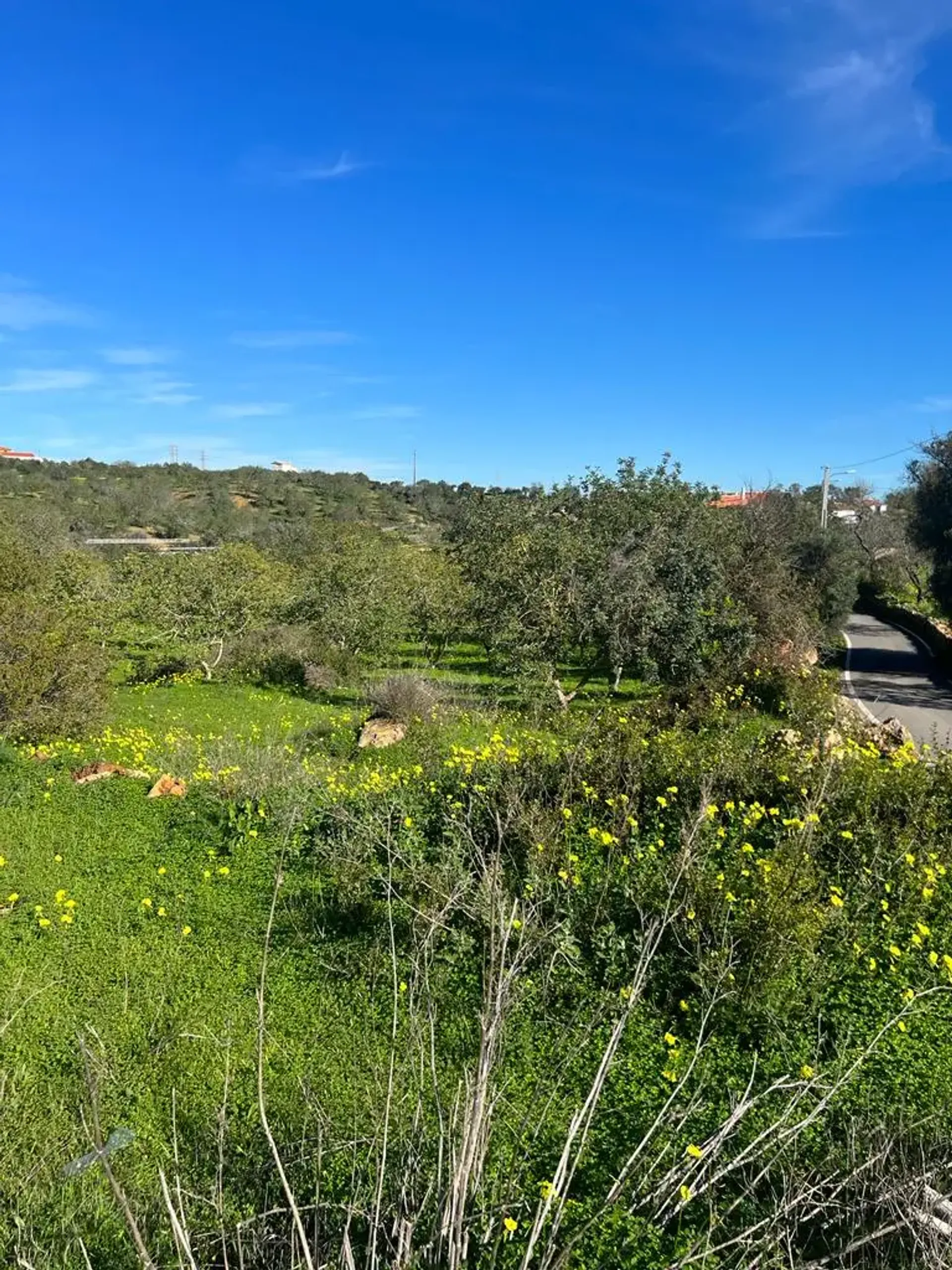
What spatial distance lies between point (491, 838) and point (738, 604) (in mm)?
12296

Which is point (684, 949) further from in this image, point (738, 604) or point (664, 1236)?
point (738, 604)

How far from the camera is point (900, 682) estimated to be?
72.8 ft

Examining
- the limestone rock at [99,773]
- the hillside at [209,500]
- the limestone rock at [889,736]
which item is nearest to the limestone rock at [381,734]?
Result: the limestone rock at [99,773]

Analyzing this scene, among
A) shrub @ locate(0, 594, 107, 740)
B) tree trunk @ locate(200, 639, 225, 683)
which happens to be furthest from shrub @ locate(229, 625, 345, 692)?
shrub @ locate(0, 594, 107, 740)

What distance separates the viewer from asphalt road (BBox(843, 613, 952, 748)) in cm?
1727

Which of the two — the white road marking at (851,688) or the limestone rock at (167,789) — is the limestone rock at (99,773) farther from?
the white road marking at (851,688)

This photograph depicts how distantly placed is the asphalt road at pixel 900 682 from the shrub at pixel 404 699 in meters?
8.29

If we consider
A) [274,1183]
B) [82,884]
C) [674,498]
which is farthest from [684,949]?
[674,498]

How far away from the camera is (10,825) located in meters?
A: 7.72

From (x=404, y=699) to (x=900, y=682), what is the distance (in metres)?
15.2

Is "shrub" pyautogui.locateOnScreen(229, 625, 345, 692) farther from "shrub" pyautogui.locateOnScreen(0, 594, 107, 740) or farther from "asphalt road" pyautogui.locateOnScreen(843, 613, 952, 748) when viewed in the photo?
"asphalt road" pyautogui.locateOnScreen(843, 613, 952, 748)

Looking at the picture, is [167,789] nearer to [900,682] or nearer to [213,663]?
[213,663]

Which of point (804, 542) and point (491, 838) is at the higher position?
point (804, 542)

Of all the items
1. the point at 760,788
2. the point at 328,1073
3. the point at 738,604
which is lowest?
the point at 328,1073
